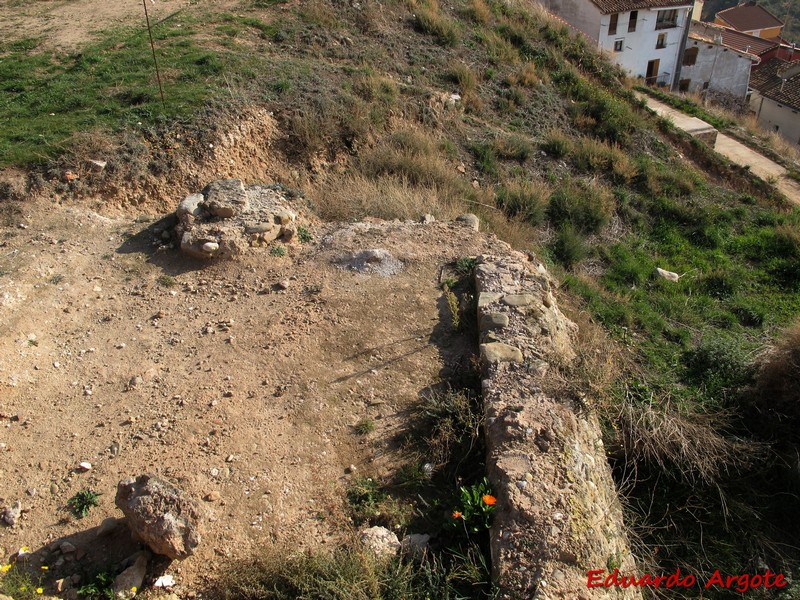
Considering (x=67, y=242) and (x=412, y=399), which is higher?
(x=67, y=242)

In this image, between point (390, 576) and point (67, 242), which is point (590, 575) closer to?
point (390, 576)

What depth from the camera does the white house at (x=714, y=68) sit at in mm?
29906

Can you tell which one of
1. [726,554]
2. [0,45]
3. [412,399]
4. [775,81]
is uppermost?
[0,45]

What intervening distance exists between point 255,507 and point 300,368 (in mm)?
1626

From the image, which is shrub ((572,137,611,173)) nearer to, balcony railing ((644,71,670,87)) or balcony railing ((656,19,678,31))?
balcony railing ((656,19,678,31))

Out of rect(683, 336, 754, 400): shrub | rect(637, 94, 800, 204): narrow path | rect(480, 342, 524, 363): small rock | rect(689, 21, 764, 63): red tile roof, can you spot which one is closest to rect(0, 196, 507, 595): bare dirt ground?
rect(480, 342, 524, 363): small rock

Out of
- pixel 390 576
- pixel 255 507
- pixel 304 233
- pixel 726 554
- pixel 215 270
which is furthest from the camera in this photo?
pixel 304 233

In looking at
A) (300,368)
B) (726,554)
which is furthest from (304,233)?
(726,554)

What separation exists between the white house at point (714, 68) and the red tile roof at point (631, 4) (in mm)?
2584

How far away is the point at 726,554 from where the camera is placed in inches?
217

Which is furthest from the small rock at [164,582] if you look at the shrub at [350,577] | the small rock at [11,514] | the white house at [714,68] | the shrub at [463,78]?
the white house at [714,68]

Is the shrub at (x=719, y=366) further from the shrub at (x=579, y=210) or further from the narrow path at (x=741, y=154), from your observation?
the narrow path at (x=741, y=154)

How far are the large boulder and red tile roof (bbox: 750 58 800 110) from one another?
1277 inches

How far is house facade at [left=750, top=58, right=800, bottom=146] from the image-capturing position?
92.9ft
